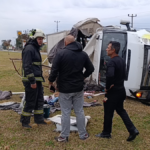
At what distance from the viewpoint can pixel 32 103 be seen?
4.76m

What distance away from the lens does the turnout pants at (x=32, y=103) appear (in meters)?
4.70

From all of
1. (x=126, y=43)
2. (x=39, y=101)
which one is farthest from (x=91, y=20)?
(x=39, y=101)

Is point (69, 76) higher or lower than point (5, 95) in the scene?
higher

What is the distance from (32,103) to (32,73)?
672 millimetres

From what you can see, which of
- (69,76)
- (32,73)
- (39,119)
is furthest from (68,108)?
(39,119)

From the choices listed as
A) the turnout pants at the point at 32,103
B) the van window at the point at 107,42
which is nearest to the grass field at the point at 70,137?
the turnout pants at the point at 32,103

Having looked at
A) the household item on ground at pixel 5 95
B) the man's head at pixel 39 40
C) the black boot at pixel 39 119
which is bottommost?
the household item on ground at pixel 5 95

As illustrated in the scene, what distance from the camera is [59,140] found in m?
4.16

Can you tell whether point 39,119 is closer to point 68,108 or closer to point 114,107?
point 68,108

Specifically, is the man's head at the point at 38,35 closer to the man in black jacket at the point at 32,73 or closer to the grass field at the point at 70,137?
the man in black jacket at the point at 32,73

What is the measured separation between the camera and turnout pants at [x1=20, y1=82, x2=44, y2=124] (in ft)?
15.4

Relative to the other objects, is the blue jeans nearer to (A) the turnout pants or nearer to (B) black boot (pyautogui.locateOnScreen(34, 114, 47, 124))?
(A) the turnout pants

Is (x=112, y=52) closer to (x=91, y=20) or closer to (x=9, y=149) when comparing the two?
(x=9, y=149)

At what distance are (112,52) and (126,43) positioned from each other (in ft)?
10.8
